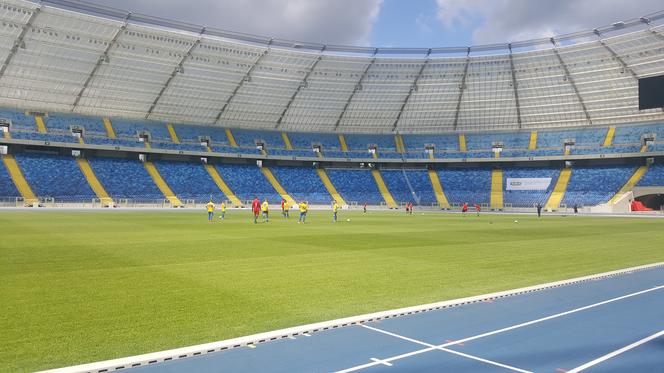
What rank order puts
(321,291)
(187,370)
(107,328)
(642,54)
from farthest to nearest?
1. (642,54)
2. (321,291)
3. (107,328)
4. (187,370)

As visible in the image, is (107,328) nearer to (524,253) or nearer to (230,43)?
(524,253)

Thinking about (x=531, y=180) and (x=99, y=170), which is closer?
(x=99, y=170)

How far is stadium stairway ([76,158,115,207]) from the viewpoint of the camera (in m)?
48.9

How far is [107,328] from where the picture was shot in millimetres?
6168

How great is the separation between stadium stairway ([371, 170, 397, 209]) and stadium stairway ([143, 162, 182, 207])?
28.1 metres

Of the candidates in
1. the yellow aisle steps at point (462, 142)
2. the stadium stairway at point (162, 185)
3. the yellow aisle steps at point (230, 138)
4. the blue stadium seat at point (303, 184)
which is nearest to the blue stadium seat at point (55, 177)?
the stadium stairway at point (162, 185)

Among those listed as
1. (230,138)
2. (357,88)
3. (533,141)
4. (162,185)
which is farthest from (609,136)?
(162,185)

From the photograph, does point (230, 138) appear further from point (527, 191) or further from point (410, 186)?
point (527, 191)

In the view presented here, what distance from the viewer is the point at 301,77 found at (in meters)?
62.3

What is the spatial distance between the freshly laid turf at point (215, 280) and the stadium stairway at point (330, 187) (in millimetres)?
44983

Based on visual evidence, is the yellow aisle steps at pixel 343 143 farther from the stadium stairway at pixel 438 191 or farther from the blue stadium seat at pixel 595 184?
the blue stadium seat at pixel 595 184

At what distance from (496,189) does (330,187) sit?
23294 mm

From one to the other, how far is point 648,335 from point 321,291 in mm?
5172

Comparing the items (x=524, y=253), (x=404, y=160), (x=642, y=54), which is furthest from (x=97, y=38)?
(x=642, y=54)
